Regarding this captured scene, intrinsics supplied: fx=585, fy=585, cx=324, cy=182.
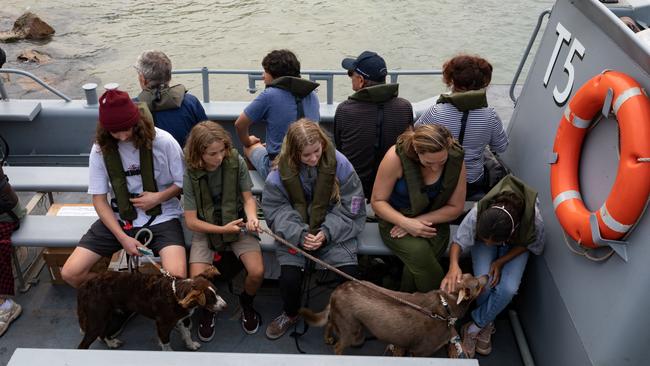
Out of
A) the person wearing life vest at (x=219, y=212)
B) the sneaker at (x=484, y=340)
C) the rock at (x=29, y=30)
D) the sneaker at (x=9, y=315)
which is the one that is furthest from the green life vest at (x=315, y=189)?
the rock at (x=29, y=30)

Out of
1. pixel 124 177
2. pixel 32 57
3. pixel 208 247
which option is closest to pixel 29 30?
pixel 32 57

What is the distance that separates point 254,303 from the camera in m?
3.77

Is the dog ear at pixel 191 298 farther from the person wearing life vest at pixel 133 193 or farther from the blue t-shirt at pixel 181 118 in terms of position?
the blue t-shirt at pixel 181 118

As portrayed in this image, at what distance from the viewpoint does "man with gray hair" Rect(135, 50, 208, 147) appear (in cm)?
374

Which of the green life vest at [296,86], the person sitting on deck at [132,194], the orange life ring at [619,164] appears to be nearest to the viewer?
the orange life ring at [619,164]

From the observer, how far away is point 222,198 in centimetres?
340

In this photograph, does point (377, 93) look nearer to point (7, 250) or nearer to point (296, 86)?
point (296, 86)

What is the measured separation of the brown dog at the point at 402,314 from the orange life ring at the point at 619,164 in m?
0.58

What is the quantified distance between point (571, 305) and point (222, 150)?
6.54 feet

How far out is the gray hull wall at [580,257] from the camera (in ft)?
8.22

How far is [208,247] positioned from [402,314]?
1.24 meters

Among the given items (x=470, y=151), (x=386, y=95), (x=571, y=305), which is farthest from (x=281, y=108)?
(x=571, y=305)

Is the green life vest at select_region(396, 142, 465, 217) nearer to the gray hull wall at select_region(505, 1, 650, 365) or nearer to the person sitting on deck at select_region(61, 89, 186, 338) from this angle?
the gray hull wall at select_region(505, 1, 650, 365)

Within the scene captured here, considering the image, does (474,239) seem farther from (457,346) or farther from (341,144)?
(341,144)
